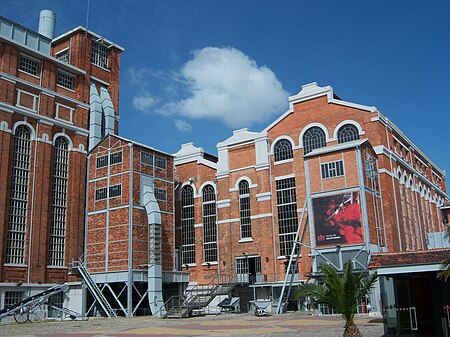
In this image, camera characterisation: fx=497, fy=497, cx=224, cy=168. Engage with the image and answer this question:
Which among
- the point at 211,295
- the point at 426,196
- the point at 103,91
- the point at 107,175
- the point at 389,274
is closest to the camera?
the point at 389,274

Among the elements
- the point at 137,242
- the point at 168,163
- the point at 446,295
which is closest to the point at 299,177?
the point at 168,163

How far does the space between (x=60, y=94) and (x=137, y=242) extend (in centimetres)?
1370

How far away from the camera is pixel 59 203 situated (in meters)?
38.1

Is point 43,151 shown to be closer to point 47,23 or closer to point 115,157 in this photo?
point 115,157

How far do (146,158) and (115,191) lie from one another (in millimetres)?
3427

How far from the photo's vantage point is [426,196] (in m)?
50.3

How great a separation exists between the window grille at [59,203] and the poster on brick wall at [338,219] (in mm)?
18986

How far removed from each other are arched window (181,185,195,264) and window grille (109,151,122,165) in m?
9.62

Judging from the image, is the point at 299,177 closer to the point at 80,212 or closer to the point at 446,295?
the point at 80,212

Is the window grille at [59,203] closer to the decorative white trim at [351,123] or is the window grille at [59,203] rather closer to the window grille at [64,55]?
the window grille at [64,55]

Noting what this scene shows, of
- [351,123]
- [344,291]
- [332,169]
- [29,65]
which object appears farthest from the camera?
[351,123]

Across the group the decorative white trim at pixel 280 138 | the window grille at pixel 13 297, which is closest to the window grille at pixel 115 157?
the window grille at pixel 13 297

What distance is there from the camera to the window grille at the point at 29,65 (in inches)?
1483

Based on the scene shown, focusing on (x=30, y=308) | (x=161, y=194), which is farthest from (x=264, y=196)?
(x=30, y=308)
